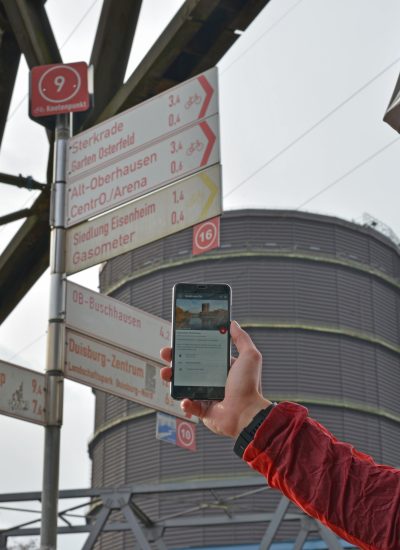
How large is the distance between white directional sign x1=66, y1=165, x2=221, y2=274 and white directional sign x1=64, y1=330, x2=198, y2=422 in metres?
0.43

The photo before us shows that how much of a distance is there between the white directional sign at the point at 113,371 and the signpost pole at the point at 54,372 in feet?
0.20

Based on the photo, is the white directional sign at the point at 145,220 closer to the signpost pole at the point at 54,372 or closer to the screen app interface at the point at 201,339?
the signpost pole at the point at 54,372

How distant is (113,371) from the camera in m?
5.00

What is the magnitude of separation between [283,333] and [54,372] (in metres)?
26.9

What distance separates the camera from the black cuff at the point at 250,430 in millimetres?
1480

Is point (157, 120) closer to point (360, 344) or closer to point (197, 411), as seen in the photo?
point (197, 411)

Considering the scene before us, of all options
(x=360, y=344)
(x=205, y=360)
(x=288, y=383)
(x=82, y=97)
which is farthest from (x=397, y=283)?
(x=205, y=360)

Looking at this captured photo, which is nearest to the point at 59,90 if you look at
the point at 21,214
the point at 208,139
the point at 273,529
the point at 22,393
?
the point at 21,214

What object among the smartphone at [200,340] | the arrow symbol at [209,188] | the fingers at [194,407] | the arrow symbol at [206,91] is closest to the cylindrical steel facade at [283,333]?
the arrow symbol at [206,91]

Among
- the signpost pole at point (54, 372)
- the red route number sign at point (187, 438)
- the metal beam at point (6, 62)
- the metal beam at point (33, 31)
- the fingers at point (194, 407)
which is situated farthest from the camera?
the red route number sign at point (187, 438)

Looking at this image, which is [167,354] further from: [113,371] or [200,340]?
[113,371]

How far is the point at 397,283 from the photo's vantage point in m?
34.8

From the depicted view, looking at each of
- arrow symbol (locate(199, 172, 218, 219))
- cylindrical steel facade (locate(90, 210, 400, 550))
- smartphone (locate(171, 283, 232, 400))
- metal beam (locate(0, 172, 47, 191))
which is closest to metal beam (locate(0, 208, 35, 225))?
metal beam (locate(0, 172, 47, 191))

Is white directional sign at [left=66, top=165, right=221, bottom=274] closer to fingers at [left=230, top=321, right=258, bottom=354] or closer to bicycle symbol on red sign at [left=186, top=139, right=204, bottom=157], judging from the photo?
bicycle symbol on red sign at [left=186, top=139, right=204, bottom=157]
